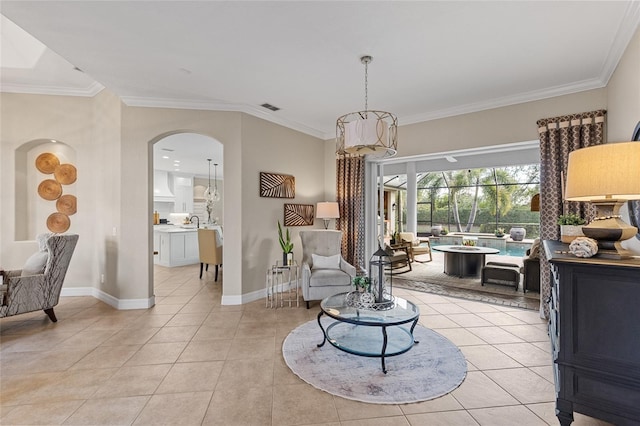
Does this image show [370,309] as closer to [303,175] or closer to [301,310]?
[301,310]

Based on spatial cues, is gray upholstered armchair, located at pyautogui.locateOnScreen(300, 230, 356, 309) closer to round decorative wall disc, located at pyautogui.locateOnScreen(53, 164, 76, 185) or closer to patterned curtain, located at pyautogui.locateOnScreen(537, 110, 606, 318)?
patterned curtain, located at pyautogui.locateOnScreen(537, 110, 606, 318)

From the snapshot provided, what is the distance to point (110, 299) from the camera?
4195mm

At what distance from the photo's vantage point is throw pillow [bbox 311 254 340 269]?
4.50m

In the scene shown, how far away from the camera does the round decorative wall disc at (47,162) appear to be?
447 centimetres

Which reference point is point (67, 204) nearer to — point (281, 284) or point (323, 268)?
point (281, 284)

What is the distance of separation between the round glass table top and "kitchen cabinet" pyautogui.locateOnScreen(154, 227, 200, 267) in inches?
217

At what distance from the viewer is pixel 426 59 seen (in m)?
3.05

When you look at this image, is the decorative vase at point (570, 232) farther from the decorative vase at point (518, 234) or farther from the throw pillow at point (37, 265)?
the decorative vase at point (518, 234)

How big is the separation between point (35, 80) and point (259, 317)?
467 centimetres

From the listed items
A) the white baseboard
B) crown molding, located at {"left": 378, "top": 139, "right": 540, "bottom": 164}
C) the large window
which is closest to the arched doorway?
the white baseboard

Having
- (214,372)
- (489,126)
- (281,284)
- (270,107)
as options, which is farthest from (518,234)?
(214,372)

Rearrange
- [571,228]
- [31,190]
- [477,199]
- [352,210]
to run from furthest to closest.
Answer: [477,199] < [352,210] < [31,190] < [571,228]

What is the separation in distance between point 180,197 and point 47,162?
5554 mm

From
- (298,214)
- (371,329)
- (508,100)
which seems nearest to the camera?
(371,329)
